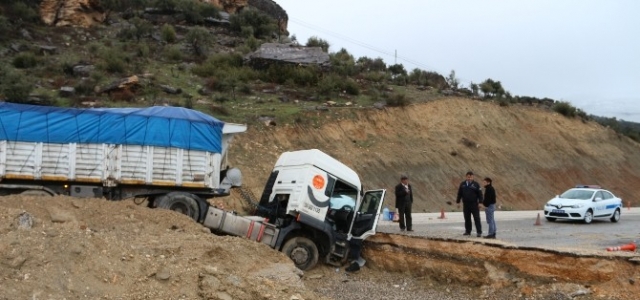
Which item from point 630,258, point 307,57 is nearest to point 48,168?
point 630,258

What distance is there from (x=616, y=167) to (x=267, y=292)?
4297 cm

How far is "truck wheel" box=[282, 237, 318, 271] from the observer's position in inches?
474

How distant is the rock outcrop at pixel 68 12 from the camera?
136ft

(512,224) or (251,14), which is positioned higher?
(251,14)

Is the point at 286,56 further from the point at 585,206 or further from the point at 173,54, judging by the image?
the point at 585,206

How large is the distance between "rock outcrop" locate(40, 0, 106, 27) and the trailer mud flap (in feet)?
114

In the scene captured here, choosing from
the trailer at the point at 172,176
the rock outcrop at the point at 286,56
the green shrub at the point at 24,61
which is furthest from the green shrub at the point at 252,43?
the trailer at the point at 172,176

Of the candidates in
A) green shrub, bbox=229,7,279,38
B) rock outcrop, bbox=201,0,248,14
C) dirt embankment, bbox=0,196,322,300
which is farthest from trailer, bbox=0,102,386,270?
rock outcrop, bbox=201,0,248,14

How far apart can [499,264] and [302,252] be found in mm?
3929

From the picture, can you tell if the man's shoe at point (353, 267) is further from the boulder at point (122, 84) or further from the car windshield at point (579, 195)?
the boulder at point (122, 84)

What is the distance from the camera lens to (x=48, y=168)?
478 inches

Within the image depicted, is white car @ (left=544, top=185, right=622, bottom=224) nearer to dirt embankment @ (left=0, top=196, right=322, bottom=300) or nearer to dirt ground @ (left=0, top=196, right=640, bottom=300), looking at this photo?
dirt ground @ (left=0, top=196, right=640, bottom=300)

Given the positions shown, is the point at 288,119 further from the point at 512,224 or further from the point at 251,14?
the point at 251,14

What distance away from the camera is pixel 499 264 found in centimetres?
1112
